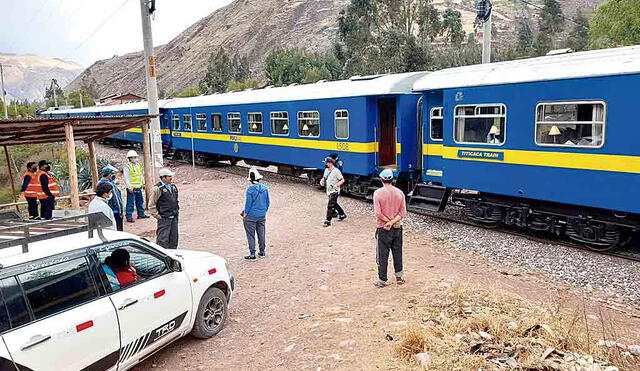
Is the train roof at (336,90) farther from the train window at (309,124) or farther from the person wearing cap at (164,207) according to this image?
the person wearing cap at (164,207)

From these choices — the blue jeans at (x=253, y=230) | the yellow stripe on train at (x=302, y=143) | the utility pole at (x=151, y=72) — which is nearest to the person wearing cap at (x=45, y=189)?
the utility pole at (x=151, y=72)

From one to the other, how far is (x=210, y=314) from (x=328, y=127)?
972 cm

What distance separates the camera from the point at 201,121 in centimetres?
2341

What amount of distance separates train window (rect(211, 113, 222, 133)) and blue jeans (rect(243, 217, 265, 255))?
13.1 meters

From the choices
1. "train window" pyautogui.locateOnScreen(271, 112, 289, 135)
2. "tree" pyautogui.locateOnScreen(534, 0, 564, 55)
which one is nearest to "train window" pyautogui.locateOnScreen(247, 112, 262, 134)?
"train window" pyautogui.locateOnScreen(271, 112, 289, 135)

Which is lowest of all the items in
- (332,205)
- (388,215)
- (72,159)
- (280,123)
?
(332,205)

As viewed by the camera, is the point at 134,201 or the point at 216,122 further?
the point at 216,122

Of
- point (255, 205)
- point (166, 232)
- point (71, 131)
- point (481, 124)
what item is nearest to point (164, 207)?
point (166, 232)

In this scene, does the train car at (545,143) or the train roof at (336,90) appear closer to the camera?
the train car at (545,143)

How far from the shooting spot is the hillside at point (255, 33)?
344 feet

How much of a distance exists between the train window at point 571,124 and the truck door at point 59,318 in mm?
7910

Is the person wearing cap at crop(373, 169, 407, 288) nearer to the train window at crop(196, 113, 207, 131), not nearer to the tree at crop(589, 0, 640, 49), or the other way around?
the train window at crop(196, 113, 207, 131)

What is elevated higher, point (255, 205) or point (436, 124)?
point (436, 124)

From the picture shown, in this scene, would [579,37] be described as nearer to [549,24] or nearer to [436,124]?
[549,24]
